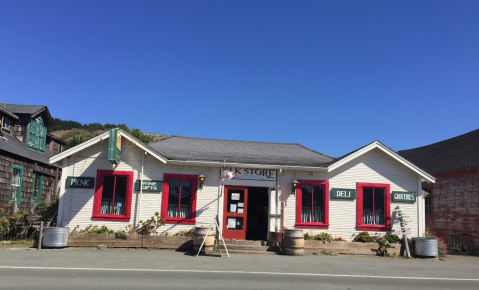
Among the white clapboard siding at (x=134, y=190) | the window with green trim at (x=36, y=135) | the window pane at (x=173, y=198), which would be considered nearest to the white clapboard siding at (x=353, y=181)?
the white clapboard siding at (x=134, y=190)

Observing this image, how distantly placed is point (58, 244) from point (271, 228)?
7.79 m

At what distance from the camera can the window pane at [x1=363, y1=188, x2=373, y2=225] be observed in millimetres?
15641

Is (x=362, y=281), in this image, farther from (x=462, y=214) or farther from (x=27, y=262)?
(x=462, y=214)

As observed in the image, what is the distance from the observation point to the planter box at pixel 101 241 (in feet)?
44.9

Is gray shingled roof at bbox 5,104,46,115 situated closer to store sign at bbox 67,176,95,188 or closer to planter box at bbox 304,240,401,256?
store sign at bbox 67,176,95,188

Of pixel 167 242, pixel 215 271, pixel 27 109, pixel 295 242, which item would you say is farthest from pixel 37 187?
pixel 215 271

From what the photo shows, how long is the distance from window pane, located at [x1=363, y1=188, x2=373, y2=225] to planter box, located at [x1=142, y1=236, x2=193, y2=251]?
23.7ft

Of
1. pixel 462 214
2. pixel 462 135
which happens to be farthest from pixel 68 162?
pixel 462 135

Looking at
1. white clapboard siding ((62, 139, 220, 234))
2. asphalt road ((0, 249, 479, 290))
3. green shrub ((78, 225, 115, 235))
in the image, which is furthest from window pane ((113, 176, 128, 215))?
asphalt road ((0, 249, 479, 290))

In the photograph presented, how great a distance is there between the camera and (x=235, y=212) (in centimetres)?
1538

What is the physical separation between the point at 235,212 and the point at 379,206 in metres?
5.99

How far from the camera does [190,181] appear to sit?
1528cm

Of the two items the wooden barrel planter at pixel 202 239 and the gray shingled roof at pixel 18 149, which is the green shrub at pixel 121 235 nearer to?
the wooden barrel planter at pixel 202 239

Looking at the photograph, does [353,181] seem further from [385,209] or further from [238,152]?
[238,152]
